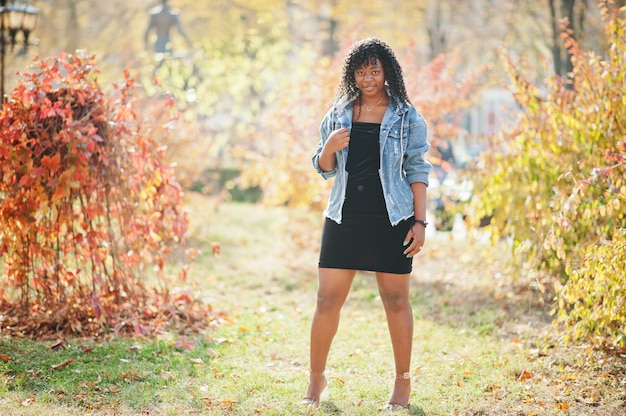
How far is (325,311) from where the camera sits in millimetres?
3785

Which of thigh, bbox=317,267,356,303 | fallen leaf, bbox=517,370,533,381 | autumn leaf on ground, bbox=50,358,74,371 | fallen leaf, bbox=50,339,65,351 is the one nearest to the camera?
thigh, bbox=317,267,356,303

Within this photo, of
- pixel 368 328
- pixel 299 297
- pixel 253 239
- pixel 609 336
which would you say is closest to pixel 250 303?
pixel 299 297

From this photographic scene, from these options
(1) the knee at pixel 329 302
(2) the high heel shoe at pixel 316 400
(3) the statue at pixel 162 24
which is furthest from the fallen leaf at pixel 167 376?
(3) the statue at pixel 162 24

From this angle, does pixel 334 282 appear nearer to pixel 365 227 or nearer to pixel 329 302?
pixel 329 302

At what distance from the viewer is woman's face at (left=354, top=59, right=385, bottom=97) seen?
3.76 meters

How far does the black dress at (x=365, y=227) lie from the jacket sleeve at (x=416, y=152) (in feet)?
0.54

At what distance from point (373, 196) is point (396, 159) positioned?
221mm

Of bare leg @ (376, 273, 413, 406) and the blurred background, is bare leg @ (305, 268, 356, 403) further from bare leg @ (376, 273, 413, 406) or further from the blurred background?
the blurred background

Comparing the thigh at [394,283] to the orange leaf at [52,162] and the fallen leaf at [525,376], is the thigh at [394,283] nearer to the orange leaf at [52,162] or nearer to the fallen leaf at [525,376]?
the fallen leaf at [525,376]

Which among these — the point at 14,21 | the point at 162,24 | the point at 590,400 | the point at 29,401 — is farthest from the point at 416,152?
the point at 162,24

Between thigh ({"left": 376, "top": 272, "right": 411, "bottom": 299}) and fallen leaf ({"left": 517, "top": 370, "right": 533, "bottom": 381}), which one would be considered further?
fallen leaf ({"left": 517, "top": 370, "right": 533, "bottom": 381})

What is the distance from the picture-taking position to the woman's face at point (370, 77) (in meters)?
3.76

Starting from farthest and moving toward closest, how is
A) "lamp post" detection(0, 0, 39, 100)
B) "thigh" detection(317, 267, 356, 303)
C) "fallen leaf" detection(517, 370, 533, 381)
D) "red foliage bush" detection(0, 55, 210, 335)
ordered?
"lamp post" detection(0, 0, 39, 100) < "red foliage bush" detection(0, 55, 210, 335) < "fallen leaf" detection(517, 370, 533, 381) < "thigh" detection(317, 267, 356, 303)

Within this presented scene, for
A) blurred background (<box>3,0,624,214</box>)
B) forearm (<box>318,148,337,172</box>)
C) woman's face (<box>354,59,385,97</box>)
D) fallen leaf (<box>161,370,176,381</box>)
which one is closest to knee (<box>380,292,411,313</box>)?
forearm (<box>318,148,337,172</box>)
